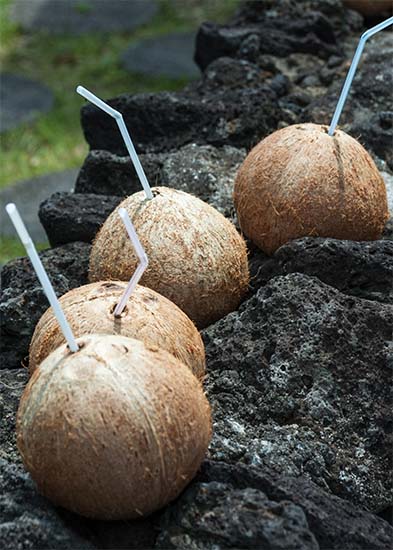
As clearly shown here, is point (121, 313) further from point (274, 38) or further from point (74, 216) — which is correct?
point (274, 38)

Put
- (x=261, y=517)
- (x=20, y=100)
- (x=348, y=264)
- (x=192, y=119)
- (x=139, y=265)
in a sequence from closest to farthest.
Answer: (x=261, y=517)
(x=139, y=265)
(x=348, y=264)
(x=192, y=119)
(x=20, y=100)

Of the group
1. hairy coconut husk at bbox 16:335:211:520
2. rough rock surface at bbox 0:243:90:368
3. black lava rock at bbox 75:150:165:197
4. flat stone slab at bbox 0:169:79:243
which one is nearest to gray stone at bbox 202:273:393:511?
hairy coconut husk at bbox 16:335:211:520

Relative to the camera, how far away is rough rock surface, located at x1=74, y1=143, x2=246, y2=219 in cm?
428

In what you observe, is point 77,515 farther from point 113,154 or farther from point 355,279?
point 113,154

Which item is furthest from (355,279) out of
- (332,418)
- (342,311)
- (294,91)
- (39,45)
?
(39,45)

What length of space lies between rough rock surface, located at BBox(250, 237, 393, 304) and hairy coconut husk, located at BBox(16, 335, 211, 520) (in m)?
0.99

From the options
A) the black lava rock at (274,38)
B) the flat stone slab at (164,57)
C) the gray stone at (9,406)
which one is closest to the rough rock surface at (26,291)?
the gray stone at (9,406)

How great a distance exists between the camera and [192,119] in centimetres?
467

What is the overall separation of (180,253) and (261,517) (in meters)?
1.05

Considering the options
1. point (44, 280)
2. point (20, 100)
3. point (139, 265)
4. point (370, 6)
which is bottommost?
point (20, 100)

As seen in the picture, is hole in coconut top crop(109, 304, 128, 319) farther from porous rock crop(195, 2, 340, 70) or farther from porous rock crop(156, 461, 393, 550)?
porous rock crop(195, 2, 340, 70)

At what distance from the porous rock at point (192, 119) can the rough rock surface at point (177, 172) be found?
Answer: 0.07 meters

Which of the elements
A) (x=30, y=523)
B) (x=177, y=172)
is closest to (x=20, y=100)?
(x=177, y=172)

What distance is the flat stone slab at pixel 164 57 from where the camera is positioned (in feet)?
30.7
